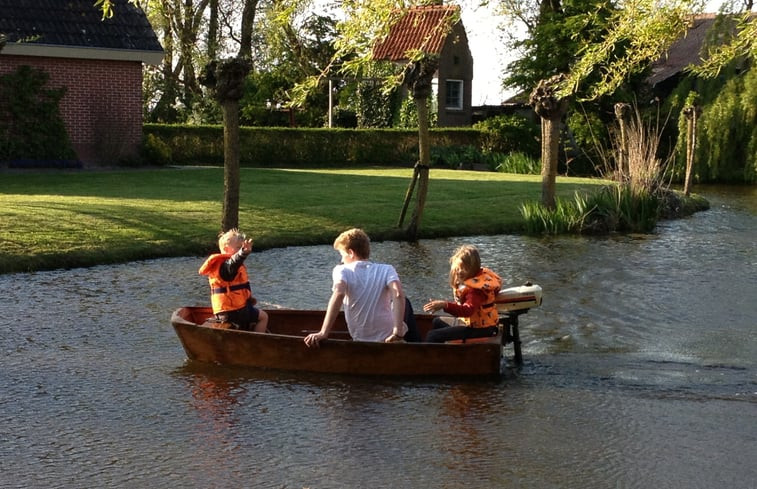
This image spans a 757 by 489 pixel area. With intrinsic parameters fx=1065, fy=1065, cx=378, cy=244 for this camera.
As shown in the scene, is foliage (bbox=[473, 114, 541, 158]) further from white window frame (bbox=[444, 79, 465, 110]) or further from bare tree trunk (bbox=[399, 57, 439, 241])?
bare tree trunk (bbox=[399, 57, 439, 241])

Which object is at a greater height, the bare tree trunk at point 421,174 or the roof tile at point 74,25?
the roof tile at point 74,25

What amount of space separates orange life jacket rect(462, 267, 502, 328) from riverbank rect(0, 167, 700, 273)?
293 inches

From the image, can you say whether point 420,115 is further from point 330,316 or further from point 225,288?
point 330,316

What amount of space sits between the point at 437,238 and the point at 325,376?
9825 millimetres

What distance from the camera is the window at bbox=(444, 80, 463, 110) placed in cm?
5062

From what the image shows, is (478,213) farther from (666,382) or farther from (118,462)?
(118,462)

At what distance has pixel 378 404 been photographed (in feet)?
27.2

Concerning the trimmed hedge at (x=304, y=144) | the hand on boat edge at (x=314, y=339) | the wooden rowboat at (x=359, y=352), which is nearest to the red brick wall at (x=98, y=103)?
the trimmed hedge at (x=304, y=144)

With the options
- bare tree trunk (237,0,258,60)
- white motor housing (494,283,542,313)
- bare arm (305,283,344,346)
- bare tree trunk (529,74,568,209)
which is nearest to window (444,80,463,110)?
bare tree trunk (237,0,258,60)

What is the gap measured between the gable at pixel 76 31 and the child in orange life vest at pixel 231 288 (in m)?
19.1

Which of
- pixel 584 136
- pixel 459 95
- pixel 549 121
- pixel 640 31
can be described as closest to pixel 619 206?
pixel 549 121

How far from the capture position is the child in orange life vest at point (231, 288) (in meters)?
9.44

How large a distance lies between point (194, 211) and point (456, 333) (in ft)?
34.8

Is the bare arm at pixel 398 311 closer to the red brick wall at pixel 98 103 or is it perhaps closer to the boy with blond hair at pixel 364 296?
the boy with blond hair at pixel 364 296
